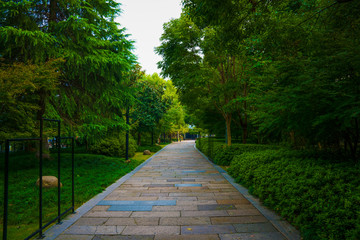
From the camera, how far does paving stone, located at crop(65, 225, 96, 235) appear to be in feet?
11.8

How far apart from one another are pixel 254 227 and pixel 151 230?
1.85 meters

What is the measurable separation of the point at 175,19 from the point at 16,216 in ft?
37.0

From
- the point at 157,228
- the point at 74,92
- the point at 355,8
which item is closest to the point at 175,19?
the point at 74,92

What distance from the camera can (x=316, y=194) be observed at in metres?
3.22

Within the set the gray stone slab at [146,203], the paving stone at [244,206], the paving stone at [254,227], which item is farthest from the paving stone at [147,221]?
the paving stone at [244,206]

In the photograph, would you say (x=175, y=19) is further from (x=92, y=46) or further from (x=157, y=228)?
(x=157, y=228)

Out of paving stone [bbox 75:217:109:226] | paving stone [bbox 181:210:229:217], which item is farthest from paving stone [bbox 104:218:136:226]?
paving stone [bbox 181:210:229:217]

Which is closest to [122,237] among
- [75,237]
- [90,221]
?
[75,237]

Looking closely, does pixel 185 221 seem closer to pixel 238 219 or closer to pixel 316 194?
pixel 238 219

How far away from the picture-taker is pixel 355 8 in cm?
394

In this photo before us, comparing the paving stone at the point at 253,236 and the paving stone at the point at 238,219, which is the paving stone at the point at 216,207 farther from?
the paving stone at the point at 253,236

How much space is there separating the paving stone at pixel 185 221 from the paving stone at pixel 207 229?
17 centimetres

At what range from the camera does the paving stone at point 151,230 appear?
11.5 ft

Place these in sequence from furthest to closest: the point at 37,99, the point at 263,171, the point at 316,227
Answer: the point at 37,99
the point at 263,171
the point at 316,227
